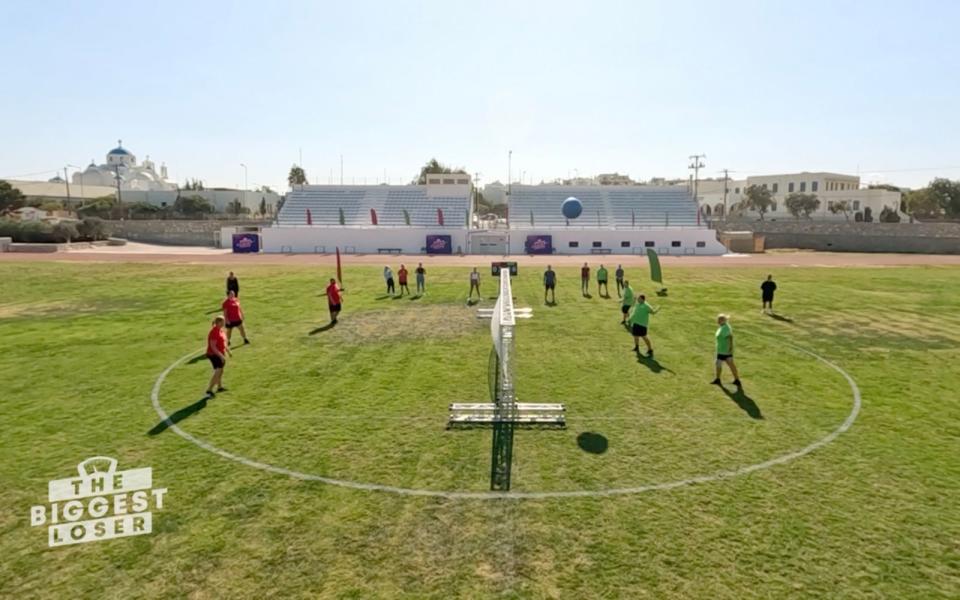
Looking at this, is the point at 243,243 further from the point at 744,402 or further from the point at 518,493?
the point at 518,493

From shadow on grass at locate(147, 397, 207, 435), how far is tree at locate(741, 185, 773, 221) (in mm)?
115474

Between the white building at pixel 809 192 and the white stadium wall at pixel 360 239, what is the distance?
67.8 metres

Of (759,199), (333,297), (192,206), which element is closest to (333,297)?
(333,297)

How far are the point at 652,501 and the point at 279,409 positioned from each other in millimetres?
8006

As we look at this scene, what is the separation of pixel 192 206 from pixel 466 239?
69.2 m

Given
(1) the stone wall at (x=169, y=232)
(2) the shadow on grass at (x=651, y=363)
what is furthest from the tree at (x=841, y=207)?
(2) the shadow on grass at (x=651, y=363)

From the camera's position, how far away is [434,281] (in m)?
34.9

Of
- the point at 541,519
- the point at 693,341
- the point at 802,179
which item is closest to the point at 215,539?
the point at 541,519

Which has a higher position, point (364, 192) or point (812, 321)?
point (364, 192)

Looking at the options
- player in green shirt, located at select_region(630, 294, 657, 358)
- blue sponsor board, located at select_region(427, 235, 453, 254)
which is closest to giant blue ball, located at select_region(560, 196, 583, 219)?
blue sponsor board, located at select_region(427, 235, 453, 254)

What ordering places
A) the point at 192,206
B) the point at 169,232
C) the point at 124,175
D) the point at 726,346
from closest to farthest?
the point at 726,346 < the point at 169,232 < the point at 192,206 < the point at 124,175

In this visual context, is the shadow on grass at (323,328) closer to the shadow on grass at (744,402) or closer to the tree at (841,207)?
the shadow on grass at (744,402)

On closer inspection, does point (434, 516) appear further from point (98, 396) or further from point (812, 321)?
point (812, 321)

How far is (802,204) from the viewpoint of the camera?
104m
